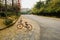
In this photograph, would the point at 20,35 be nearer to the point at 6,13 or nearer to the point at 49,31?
the point at 49,31

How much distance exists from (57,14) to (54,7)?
6.58 ft

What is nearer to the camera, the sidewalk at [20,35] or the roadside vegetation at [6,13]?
the sidewalk at [20,35]

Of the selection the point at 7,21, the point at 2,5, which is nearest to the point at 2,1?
the point at 2,5

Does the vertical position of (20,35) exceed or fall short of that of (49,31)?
it exceeds it

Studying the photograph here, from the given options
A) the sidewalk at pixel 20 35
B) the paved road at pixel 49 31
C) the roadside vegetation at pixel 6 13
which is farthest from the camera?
the roadside vegetation at pixel 6 13

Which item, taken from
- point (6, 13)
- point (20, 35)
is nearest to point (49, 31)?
point (20, 35)

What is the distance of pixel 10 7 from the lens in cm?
2473

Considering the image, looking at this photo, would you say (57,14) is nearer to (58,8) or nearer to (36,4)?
(58,8)

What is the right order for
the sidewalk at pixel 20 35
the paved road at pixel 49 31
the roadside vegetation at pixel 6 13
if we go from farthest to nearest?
1. the roadside vegetation at pixel 6 13
2. the paved road at pixel 49 31
3. the sidewalk at pixel 20 35

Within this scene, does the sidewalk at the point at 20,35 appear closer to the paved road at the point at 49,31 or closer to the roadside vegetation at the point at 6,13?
the paved road at the point at 49,31

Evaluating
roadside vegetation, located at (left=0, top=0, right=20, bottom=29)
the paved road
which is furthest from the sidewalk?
roadside vegetation, located at (left=0, top=0, right=20, bottom=29)

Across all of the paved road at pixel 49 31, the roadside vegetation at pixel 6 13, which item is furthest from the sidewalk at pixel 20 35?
the roadside vegetation at pixel 6 13

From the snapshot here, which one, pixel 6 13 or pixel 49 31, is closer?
pixel 49 31

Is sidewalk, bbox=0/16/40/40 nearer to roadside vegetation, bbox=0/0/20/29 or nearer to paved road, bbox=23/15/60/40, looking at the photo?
paved road, bbox=23/15/60/40
